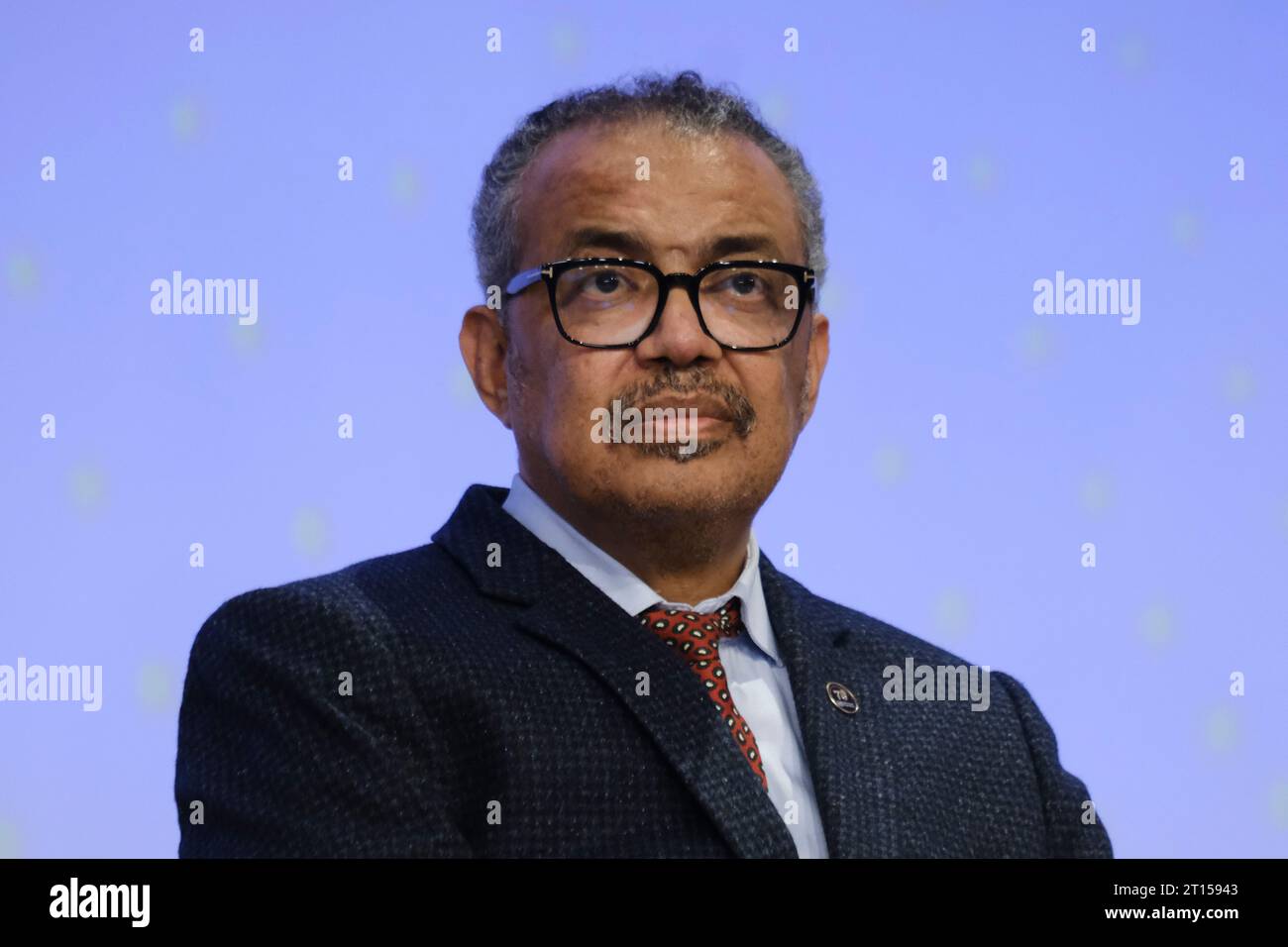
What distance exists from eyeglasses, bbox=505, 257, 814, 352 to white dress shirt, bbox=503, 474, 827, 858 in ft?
Result: 1.19

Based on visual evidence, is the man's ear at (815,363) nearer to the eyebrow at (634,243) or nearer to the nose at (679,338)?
the eyebrow at (634,243)

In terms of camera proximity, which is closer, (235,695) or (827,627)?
(235,695)

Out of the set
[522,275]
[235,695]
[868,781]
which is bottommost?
[868,781]

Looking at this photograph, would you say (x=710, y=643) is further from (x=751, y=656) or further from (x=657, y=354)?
(x=657, y=354)

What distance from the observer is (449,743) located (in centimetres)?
277

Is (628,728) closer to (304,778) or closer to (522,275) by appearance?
(304,778)

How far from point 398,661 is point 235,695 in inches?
10.6

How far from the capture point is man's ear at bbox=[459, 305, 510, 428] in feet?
11.3

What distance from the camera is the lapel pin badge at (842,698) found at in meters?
3.14

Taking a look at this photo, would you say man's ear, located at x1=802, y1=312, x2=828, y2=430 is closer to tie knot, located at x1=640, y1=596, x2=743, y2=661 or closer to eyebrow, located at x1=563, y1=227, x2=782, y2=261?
eyebrow, located at x1=563, y1=227, x2=782, y2=261

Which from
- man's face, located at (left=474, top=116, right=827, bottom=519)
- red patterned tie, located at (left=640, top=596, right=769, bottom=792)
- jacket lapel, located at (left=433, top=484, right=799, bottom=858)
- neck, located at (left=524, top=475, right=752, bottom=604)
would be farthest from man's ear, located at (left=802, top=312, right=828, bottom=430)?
jacket lapel, located at (left=433, top=484, right=799, bottom=858)

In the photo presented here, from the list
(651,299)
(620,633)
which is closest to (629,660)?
(620,633)
